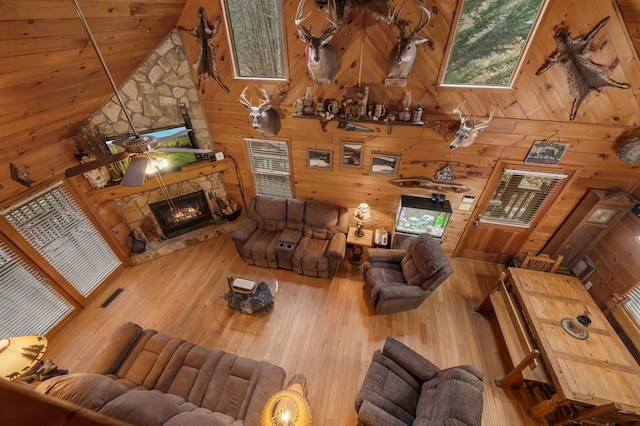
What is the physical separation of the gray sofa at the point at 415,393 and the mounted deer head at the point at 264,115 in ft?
11.2

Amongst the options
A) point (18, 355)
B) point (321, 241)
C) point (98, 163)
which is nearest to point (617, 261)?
point (321, 241)

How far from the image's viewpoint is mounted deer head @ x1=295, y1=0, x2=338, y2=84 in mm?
2902

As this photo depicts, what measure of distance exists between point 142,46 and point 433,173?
15.0 ft

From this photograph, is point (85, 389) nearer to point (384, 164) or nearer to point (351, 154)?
point (351, 154)

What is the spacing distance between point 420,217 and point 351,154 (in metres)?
1.62

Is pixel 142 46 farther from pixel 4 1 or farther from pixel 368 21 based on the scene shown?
pixel 368 21

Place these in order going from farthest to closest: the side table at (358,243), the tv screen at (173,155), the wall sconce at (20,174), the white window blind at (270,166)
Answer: the white window blind at (270,166)
the side table at (358,243)
the tv screen at (173,155)
the wall sconce at (20,174)

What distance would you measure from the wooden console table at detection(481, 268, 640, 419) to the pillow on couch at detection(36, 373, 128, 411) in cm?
421

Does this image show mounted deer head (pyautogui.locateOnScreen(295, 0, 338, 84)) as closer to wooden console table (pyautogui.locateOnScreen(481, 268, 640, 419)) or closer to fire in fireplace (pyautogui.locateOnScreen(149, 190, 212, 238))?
fire in fireplace (pyautogui.locateOnScreen(149, 190, 212, 238))

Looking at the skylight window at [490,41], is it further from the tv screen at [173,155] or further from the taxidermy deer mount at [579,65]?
the tv screen at [173,155]

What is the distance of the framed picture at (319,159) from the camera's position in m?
4.31

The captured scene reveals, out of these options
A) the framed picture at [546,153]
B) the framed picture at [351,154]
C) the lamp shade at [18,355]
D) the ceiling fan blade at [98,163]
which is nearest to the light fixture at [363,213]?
the framed picture at [351,154]

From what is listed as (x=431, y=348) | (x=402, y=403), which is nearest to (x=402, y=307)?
Answer: (x=431, y=348)

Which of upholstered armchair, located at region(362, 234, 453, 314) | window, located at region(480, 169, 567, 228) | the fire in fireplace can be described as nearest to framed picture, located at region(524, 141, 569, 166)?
window, located at region(480, 169, 567, 228)
